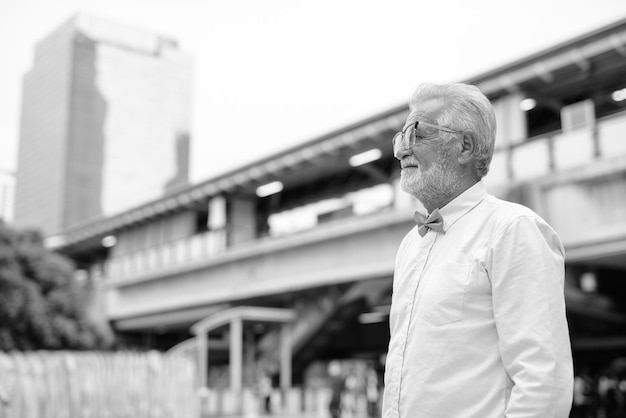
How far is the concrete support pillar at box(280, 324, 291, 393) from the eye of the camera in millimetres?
24625

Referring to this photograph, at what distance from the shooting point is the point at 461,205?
2410 mm

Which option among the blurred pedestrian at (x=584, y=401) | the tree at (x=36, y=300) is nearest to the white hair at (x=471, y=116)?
the blurred pedestrian at (x=584, y=401)

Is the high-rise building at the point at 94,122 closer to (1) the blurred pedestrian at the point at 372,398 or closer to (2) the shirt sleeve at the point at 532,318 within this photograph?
(1) the blurred pedestrian at the point at 372,398

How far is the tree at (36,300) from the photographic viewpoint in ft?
82.2

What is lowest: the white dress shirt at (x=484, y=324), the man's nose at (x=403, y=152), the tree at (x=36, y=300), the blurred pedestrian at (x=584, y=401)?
the blurred pedestrian at (x=584, y=401)

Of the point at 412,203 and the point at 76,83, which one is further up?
the point at 76,83

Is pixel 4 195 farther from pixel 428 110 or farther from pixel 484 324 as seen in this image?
pixel 484 324

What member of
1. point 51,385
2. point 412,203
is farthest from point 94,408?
point 412,203

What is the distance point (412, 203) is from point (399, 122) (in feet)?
10.2

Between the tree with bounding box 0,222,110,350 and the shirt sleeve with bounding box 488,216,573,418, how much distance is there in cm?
2515

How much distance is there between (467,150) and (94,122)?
137 metres

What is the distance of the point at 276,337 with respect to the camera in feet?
89.4

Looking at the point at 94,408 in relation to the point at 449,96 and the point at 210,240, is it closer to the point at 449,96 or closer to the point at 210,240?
the point at 449,96

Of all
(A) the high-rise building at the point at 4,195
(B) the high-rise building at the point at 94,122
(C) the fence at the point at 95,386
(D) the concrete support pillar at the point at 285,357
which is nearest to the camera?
(C) the fence at the point at 95,386
